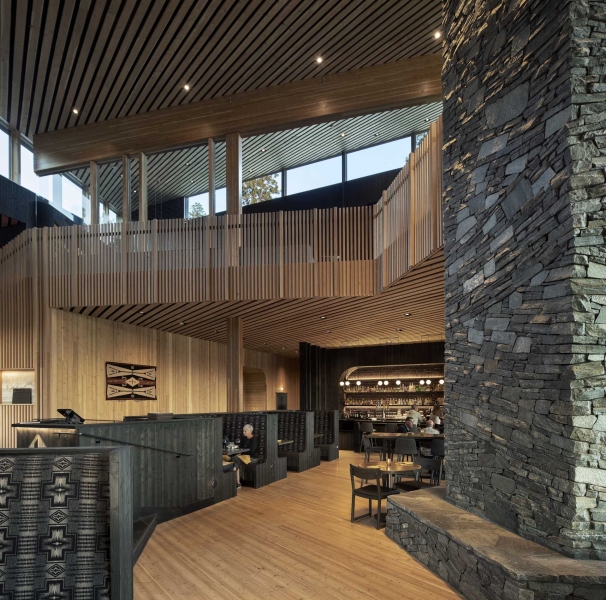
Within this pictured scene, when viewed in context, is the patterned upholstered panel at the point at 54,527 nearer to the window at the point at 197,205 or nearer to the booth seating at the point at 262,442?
the booth seating at the point at 262,442

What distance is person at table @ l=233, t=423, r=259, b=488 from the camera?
389 inches

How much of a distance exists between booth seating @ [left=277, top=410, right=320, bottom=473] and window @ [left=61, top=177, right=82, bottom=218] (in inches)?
332

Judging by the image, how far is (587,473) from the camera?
12.9ft

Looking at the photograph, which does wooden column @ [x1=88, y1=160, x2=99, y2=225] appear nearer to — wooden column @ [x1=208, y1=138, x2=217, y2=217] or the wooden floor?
wooden column @ [x1=208, y1=138, x2=217, y2=217]

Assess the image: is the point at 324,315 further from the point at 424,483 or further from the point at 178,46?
the point at 178,46

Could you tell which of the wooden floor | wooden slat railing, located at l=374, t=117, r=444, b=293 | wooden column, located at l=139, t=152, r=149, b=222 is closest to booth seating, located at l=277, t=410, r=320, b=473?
the wooden floor

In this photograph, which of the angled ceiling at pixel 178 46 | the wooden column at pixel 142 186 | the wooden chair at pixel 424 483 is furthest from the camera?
the wooden column at pixel 142 186

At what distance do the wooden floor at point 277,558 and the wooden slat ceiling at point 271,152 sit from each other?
871cm

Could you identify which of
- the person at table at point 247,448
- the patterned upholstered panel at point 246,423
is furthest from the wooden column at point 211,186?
the person at table at point 247,448

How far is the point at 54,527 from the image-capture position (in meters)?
3.49

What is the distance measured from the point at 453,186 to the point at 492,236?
3.36 feet

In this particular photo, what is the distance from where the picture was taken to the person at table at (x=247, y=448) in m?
9.88

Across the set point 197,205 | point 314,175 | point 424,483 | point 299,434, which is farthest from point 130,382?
point 424,483

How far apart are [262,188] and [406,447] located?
9881 mm
